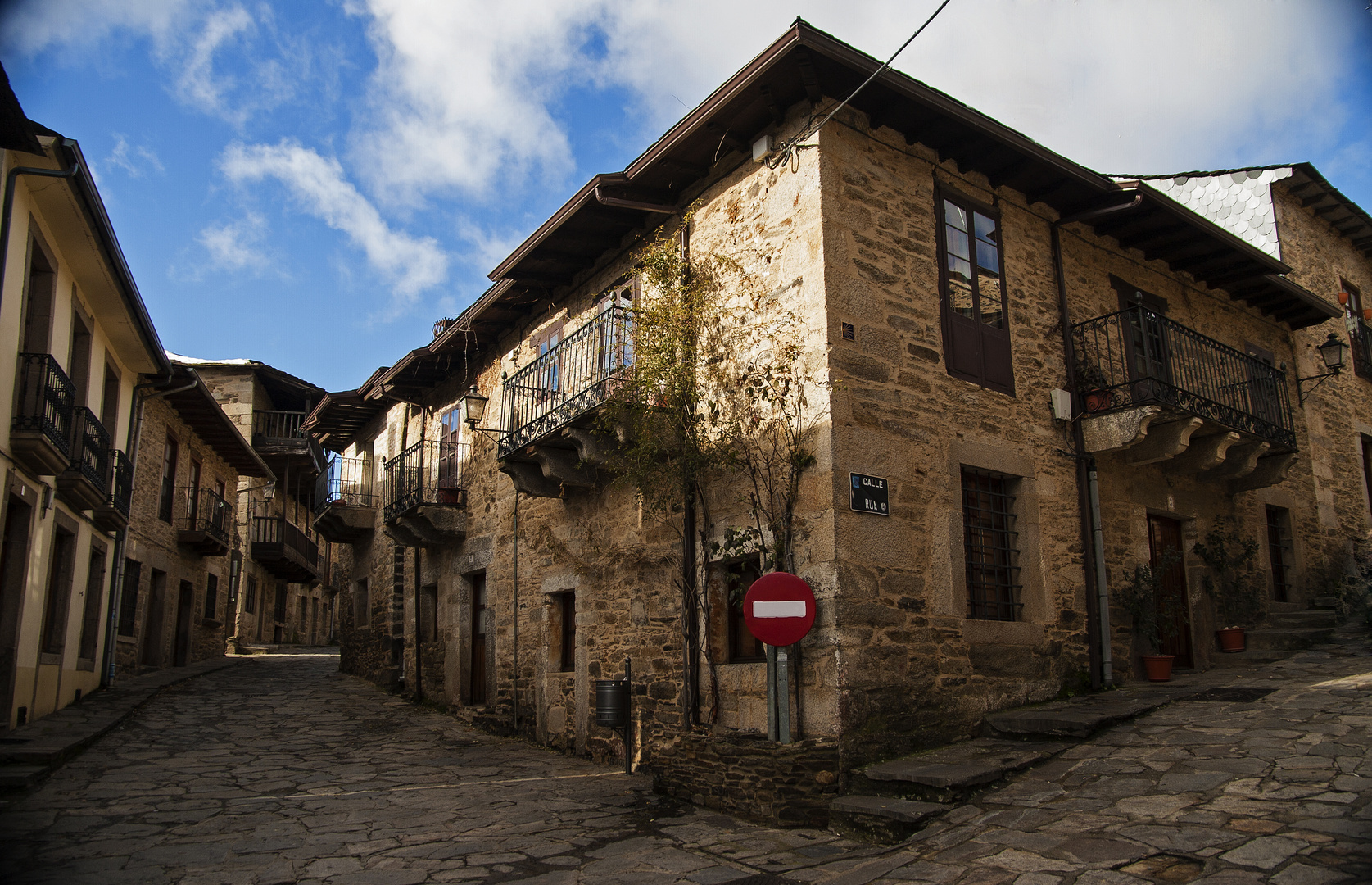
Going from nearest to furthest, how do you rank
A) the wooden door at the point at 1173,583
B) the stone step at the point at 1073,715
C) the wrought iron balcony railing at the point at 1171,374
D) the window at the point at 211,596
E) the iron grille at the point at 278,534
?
the stone step at the point at 1073,715 → the wrought iron balcony railing at the point at 1171,374 → the wooden door at the point at 1173,583 → the window at the point at 211,596 → the iron grille at the point at 278,534

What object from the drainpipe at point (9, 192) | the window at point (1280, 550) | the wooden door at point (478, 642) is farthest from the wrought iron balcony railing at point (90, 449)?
the window at point (1280, 550)

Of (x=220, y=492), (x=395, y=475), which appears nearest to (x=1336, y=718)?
(x=395, y=475)

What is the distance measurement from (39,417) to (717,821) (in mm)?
7392

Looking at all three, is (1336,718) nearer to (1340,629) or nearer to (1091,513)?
(1091,513)

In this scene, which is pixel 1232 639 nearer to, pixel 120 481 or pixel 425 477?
pixel 425 477

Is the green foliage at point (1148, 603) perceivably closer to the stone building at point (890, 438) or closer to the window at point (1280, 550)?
the stone building at point (890, 438)

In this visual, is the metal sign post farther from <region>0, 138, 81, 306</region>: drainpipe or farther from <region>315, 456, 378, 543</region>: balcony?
<region>315, 456, 378, 543</region>: balcony

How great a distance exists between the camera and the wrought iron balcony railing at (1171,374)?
9.24 meters

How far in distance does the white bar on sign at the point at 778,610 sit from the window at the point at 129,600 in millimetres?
11769

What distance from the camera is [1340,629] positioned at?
34.8ft

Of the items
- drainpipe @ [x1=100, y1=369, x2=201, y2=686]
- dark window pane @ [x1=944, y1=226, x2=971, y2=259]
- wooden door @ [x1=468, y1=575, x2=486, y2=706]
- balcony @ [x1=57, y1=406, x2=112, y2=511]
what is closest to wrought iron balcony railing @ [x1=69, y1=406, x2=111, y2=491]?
balcony @ [x1=57, y1=406, x2=112, y2=511]

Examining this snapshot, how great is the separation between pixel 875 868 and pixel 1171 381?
6910 millimetres

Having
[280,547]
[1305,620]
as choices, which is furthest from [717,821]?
[280,547]

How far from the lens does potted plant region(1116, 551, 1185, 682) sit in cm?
902
